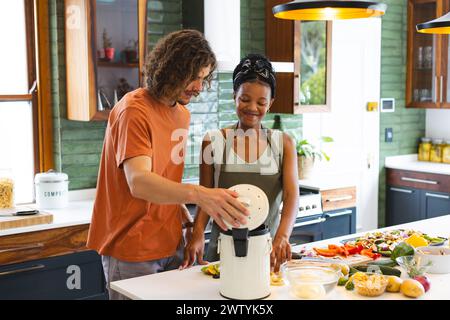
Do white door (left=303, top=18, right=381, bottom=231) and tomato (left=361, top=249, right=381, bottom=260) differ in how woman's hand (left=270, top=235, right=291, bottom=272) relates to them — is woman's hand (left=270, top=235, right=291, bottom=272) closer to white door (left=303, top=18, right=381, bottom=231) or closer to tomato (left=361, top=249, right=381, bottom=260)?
tomato (left=361, top=249, right=381, bottom=260)

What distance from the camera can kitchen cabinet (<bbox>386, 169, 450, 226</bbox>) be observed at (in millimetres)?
5344

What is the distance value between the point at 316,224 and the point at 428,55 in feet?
7.12

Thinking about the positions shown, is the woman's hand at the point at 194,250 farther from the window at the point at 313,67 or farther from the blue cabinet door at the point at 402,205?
the blue cabinet door at the point at 402,205

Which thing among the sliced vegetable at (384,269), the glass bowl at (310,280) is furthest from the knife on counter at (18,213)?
the sliced vegetable at (384,269)

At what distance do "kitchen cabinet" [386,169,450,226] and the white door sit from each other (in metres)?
0.20

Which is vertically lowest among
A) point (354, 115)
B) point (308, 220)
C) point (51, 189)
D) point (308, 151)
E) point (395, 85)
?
point (308, 220)

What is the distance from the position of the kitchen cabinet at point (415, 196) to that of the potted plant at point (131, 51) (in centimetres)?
288

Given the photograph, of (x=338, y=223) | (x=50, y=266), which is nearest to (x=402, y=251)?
(x=50, y=266)

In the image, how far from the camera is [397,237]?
111 inches

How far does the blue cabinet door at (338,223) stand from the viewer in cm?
469

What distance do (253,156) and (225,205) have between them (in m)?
0.75

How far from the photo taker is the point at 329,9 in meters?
2.65

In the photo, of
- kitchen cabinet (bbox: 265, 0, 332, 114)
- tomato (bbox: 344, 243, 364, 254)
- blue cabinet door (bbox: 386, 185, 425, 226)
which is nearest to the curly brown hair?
tomato (bbox: 344, 243, 364, 254)

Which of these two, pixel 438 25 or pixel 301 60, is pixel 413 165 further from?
pixel 438 25
